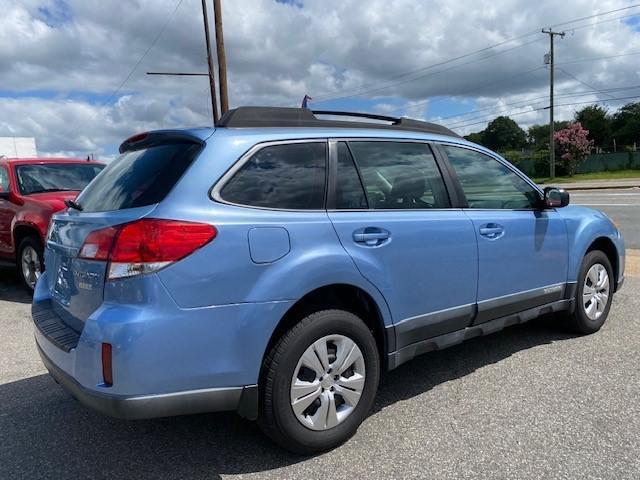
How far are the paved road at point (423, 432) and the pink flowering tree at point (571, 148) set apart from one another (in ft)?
154

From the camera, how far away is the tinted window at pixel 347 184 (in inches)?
126

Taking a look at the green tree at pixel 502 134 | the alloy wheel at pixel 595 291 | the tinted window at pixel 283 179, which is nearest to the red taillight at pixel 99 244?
the tinted window at pixel 283 179

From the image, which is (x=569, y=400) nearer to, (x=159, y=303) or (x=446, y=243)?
(x=446, y=243)

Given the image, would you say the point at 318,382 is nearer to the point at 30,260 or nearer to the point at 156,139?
the point at 156,139

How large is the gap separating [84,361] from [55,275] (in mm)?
861

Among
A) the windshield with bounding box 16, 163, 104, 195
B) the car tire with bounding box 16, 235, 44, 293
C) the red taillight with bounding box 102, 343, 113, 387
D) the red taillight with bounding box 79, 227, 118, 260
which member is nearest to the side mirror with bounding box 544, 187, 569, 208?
the red taillight with bounding box 79, 227, 118, 260

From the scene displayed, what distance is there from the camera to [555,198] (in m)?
4.51

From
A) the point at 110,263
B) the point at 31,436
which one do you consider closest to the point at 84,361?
the point at 110,263

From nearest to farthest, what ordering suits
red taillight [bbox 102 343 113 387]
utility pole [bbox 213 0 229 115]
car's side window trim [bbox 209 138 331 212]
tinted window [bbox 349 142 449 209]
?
1. red taillight [bbox 102 343 113 387]
2. car's side window trim [bbox 209 138 331 212]
3. tinted window [bbox 349 142 449 209]
4. utility pole [bbox 213 0 229 115]

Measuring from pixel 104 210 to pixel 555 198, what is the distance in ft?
11.1

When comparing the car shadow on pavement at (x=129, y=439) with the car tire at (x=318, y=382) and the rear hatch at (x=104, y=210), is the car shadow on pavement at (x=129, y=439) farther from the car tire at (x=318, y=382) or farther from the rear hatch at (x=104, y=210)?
the rear hatch at (x=104, y=210)

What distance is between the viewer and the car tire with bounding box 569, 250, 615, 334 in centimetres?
475

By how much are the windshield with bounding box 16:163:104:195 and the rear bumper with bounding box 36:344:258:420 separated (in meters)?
5.29

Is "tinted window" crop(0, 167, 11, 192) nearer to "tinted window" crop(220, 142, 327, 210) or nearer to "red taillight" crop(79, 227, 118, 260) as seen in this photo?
"red taillight" crop(79, 227, 118, 260)
